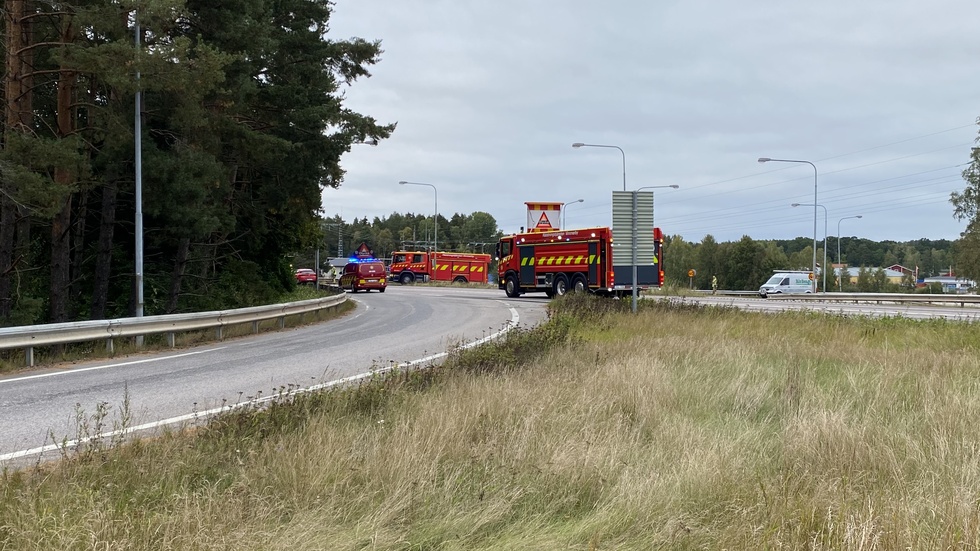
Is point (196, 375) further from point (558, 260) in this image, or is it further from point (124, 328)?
point (558, 260)

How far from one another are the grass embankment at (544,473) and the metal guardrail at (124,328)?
23.8ft

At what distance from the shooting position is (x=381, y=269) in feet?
163

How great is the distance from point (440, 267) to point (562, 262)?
35182 mm

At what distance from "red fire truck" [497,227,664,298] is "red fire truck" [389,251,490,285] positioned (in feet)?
97.9

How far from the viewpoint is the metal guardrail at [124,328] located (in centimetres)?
1151

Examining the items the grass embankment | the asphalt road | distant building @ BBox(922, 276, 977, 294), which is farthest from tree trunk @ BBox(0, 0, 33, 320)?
distant building @ BBox(922, 276, 977, 294)

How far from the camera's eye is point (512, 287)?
3619cm

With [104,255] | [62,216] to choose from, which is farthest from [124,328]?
[104,255]

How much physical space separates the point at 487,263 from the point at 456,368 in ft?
196

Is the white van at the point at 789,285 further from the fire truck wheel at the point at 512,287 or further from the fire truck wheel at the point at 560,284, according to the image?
the fire truck wheel at the point at 560,284

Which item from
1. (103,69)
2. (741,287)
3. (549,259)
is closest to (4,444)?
(103,69)

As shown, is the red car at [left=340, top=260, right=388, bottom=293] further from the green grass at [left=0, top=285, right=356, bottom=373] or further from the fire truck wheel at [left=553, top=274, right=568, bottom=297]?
the green grass at [left=0, top=285, right=356, bottom=373]

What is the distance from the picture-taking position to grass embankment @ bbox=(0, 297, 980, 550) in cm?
366

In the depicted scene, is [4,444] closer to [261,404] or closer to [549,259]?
[261,404]
